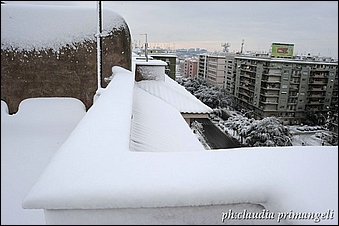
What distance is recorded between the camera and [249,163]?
0.65 meters

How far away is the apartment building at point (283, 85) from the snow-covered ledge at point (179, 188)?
3.22m

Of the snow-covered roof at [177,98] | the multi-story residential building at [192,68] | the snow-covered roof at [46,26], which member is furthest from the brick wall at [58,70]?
the multi-story residential building at [192,68]

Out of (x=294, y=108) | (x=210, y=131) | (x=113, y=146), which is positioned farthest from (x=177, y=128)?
(x=210, y=131)

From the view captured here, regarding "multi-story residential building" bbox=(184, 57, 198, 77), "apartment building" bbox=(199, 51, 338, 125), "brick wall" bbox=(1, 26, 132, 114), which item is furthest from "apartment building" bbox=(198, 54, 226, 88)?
"brick wall" bbox=(1, 26, 132, 114)

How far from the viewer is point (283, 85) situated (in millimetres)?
7027

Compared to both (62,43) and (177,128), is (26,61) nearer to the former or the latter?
(62,43)

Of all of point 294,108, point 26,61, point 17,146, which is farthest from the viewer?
point 294,108

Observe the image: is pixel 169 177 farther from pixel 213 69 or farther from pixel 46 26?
pixel 213 69

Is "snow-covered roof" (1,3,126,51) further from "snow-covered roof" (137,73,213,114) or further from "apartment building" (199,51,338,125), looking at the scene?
"apartment building" (199,51,338,125)

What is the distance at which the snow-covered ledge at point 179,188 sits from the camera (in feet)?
1.76

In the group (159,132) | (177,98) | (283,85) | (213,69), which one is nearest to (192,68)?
(213,69)

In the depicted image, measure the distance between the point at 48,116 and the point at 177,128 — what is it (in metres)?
1.53

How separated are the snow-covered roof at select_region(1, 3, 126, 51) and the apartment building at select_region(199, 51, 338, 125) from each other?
2.98 meters

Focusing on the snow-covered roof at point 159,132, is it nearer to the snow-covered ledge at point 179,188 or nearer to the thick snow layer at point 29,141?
the snow-covered ledge at point 179,188
